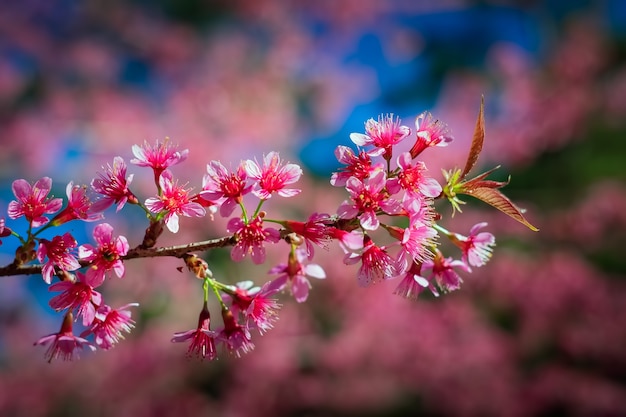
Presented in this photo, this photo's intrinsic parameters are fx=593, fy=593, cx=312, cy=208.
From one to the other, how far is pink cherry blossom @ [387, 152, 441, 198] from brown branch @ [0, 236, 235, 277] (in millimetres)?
130

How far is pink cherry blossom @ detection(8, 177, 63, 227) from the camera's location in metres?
0.45

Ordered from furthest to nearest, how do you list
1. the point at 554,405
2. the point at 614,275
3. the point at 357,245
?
the point at 614,275
the point at 554,405
the point at 357,245

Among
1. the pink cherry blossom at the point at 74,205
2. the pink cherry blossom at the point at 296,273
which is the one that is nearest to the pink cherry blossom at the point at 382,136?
the pink cherry blossom at the point at 296,273

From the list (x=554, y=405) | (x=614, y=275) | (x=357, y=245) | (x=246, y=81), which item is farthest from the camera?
(x=246, y=81)

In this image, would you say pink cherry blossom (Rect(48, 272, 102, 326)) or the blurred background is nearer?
pink cherry blossom (Rect(48, 272, 102, 326))

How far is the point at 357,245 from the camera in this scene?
0.45m

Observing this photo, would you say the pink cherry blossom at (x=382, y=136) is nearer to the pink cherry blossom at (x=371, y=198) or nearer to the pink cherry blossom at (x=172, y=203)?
the pink cherry blossom at (x=371, y=198)

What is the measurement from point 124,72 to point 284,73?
2.03ft

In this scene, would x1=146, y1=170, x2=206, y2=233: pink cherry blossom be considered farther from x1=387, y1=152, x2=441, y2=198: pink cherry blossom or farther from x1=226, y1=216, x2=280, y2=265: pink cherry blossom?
x1=387, y1=152, x2=441, y2=198: pink cherry blossom

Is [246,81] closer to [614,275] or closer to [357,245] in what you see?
[614,275]

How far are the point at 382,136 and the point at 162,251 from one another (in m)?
0.19

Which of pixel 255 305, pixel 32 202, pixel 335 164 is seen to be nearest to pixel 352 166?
pixel 255 305

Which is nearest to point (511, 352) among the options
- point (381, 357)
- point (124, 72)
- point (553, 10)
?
point (381, 357)

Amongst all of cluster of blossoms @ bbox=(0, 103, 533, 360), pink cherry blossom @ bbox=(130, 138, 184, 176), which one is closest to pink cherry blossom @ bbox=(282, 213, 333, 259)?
cluster of blossoms @ bbox=(0, 103, 533, 360)
